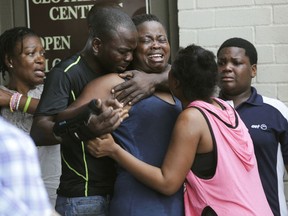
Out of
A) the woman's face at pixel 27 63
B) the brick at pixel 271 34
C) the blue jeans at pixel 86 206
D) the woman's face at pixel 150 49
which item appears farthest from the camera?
the brick at pixel 271 34

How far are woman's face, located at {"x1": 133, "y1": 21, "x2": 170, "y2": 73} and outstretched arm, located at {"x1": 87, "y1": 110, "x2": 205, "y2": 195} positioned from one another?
1.30 ft

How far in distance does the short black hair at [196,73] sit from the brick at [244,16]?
1.59 meters

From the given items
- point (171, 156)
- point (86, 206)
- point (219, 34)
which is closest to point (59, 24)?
point (219, 34)

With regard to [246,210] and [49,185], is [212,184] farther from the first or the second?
[49,185]

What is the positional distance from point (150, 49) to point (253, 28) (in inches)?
60.6

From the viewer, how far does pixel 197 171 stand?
2.70m

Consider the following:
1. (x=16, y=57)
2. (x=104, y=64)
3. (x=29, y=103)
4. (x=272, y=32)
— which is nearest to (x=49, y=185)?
(x=29, y=103)

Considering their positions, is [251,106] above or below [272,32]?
below

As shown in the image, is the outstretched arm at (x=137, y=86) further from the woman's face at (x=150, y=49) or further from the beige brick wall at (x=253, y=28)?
the beige brick wall at (x=253, y=28)

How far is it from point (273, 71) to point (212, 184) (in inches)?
71.9

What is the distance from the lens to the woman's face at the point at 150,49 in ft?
9.68

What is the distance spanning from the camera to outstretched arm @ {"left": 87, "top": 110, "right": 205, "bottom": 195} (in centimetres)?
264

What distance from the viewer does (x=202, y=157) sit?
268cm

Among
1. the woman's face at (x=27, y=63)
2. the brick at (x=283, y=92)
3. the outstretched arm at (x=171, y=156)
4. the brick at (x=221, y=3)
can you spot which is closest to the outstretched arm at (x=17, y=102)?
the woman's face at (x=27, y=63)
